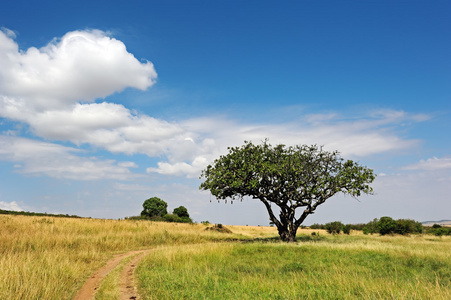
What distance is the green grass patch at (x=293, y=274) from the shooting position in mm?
8734

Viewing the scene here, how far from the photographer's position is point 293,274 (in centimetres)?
1152

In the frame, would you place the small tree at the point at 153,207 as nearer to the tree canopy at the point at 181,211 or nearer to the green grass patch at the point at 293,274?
the tree canopy at the point at 181,211

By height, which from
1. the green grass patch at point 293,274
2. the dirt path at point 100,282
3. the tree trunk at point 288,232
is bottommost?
the dirt path at point 100,282

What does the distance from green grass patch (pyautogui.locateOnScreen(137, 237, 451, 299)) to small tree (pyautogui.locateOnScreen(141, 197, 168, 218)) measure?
61.5 m

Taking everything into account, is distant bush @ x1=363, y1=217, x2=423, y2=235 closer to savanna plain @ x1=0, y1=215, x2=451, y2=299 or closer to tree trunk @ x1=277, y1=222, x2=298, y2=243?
tree trunk @ x1=277, y1=222, x2=298, y2=243

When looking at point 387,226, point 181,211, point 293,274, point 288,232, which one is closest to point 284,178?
point 288,232

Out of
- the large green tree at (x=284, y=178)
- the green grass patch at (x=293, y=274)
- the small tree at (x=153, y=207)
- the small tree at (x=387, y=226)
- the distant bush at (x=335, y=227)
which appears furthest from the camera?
the small tree at (x=153, y=207)

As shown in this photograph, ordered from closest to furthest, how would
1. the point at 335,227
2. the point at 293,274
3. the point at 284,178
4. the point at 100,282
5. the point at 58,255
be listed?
the point at 100,282 < the point at 293,274 < the point at 58,255 < the point at 284,178 < the point at 335,227

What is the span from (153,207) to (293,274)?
70262 mm

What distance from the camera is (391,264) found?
1480cm

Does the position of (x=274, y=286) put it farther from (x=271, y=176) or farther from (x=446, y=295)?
(x=271, y=176)

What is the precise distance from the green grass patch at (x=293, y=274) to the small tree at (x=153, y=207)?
61524 millimetres

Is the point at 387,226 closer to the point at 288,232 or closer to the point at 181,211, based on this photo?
the point at 288,232

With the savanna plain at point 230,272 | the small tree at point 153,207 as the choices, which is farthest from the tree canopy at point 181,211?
the savanna plain at point 230,272
